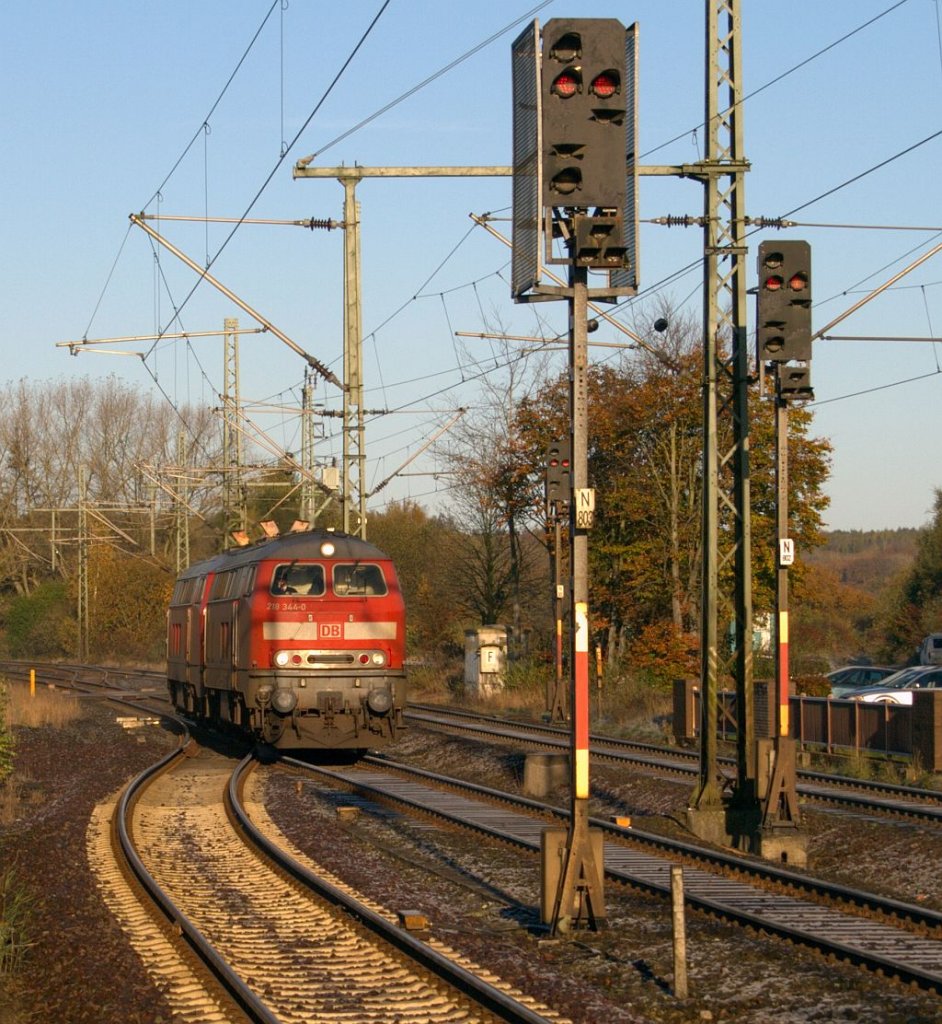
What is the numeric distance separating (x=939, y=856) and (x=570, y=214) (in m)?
7.48

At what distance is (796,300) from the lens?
1528 centimetres

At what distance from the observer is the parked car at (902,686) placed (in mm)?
30797

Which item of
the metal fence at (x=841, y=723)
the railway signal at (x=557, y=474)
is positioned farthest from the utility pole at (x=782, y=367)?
the railway signal at (x=557, y=474)

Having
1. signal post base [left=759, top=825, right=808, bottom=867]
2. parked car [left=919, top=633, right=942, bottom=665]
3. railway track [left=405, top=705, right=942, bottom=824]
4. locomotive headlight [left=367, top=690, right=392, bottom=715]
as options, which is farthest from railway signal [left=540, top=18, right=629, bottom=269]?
parked car [left=919, top=633, right=942, bottom=665]

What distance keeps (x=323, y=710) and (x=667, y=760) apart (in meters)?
5.57

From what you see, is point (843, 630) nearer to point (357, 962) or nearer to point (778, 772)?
point (778, 772)

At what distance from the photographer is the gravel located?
833 centimetres

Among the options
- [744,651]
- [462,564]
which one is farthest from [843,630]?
[744,651]

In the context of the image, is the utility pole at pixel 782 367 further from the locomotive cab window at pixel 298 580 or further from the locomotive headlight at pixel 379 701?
the locomotive cab window at pixel 298 580

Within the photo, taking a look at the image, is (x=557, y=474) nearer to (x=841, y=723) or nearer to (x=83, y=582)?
(x=841, y=723)

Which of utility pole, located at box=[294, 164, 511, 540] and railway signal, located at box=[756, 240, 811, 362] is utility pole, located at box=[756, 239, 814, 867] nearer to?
railway signal, located at box=[756, 240, 811, 362]

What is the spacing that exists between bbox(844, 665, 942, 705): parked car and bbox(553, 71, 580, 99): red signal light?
22.3m

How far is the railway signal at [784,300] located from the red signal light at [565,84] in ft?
19.5

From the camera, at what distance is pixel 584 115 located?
32.2 feet
